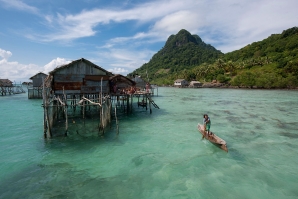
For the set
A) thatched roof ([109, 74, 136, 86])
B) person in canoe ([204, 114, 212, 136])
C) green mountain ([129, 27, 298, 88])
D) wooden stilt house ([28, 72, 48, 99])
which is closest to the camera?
person in canoe ([204, 114, 212, 136])

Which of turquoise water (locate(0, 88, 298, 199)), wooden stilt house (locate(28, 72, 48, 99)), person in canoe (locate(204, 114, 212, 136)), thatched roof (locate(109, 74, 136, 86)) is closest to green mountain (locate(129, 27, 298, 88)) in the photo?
wooden stilt house (locate(28, 72, 48, 99))

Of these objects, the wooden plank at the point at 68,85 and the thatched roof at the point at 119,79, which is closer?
the wooden plank at the point at 68,85

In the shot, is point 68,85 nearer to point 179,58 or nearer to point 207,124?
point 207,124

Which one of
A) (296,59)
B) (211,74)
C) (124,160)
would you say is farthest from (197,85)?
(124,160)

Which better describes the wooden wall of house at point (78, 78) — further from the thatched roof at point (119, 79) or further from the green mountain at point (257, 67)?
the green mountain at point (257, 67)

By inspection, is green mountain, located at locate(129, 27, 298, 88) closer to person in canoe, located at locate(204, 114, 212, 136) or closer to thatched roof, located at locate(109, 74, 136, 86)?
thatched roof, located at locate(109, 74, 136, 86)

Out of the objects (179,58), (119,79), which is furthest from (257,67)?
(179,58)

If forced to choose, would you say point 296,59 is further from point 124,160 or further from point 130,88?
point 124,160

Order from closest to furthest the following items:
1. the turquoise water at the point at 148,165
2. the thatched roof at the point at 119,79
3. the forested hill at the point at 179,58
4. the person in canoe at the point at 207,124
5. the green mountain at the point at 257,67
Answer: the turquoise water at the point at 148,165, the person in canoe at the point at 207,124, the thatched roof at the point at 119,79, the green mountain at the point at 257,67, the forested hill at the point at 179,58

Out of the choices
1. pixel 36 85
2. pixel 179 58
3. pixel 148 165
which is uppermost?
pixel 179 58

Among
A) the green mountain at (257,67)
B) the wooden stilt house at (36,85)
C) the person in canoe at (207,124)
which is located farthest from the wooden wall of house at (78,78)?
the green mountain at (257,67)

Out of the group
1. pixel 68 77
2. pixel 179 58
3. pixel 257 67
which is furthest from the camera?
pixel 179 58

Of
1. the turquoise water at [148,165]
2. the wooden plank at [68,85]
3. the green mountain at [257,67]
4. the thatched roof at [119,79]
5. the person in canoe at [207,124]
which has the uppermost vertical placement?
the green mountain at [257,67]

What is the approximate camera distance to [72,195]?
23.1 feet
